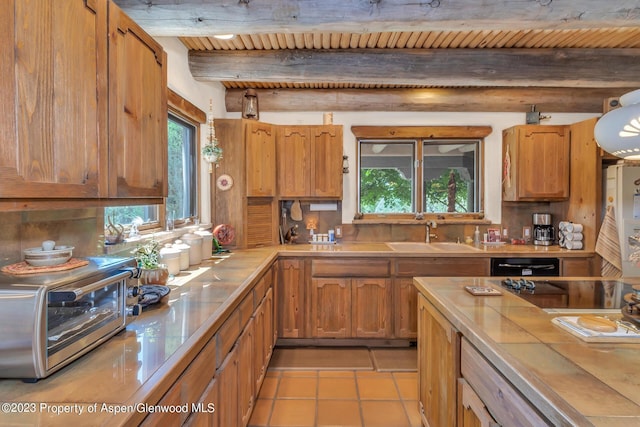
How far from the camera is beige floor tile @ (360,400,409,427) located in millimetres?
2175

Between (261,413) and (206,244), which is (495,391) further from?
(206,244)

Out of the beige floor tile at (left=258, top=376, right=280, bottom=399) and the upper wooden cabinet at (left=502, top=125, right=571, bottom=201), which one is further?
the upper wooden cabinet at (left=502, top=125, right=571, bottom=201)

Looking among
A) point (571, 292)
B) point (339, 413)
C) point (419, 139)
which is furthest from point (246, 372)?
point (419, 139)

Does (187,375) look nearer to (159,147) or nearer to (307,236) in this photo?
(159,147)

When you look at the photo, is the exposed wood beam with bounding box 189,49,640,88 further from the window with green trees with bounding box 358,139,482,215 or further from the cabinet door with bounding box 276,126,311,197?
the window with green trees with bounding box 358,139,482,215

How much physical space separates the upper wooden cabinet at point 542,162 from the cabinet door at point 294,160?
7.01 ft

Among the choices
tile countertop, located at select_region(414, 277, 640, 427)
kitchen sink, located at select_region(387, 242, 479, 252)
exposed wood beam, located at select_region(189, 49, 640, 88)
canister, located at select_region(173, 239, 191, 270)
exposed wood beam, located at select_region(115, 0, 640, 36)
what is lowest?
tile countertop, located at select_region(414, 277, 640, 427)

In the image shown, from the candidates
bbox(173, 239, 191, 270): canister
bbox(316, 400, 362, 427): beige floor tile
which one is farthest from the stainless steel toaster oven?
bbox(316, 400, 362, 427): beige floor tile

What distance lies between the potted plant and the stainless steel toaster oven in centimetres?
47

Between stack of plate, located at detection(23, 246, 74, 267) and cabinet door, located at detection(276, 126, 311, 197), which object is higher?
cabinet door, located at detection(276, 126, 311, 197)

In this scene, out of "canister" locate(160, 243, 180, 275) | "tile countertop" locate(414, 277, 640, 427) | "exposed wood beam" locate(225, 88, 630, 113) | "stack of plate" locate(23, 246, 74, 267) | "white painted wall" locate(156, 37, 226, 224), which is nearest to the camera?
"tile countertop" locate(414, 277, 640, 427)

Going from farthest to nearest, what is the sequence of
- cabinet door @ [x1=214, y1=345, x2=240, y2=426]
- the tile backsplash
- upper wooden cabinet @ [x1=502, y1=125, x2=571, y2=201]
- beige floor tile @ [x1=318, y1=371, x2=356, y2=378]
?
upper wooden cabinet @ [x1=502, y1=125, x2=571, y2=201]
beige floor tile @ [x1=318, y1=371, x2=356, y2=378]
cabinet door @ [x1=214, y1=345, x2=240, y2=426]
the tile backsplash

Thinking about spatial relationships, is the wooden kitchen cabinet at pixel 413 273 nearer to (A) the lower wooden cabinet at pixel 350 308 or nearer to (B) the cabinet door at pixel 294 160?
(A) the lower wooden cabinet at pixel 350 308

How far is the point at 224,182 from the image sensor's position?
3.38 meters
